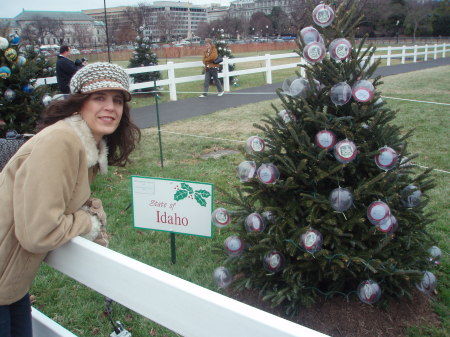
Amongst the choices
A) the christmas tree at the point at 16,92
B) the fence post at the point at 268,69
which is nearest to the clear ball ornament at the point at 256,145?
the christmas tree at the point at 16,92

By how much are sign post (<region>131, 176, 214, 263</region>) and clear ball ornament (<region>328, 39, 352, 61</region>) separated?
1354 millimetres

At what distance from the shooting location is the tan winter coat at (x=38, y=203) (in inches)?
54.3

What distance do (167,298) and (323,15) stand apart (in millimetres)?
2088

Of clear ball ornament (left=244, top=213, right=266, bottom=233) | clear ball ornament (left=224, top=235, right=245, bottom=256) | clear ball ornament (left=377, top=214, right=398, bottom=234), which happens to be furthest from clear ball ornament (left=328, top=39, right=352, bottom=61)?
Answer: clear ball ornament (left=224, top=235, right=245, bottom=256)

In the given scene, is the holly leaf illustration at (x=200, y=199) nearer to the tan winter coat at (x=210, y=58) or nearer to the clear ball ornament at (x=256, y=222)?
the clear ball ornament at (x=256, y=222)

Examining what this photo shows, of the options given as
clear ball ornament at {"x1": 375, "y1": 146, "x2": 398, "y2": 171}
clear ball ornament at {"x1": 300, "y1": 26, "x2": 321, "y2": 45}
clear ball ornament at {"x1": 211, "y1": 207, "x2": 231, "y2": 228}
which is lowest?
→ clear ball ornament at {"x1": 211, "y1": 207, "x2": 231, "y2": 228}

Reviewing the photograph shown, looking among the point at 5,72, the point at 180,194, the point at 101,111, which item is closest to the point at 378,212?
the point at 180,194

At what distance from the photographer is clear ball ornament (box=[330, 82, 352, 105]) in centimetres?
246

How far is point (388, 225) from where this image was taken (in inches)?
96.8

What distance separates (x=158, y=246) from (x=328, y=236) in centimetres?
213

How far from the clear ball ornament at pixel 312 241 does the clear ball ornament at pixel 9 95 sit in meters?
5.08

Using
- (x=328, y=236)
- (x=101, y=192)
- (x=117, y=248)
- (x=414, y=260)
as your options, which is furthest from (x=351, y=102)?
(x=101, y=192)

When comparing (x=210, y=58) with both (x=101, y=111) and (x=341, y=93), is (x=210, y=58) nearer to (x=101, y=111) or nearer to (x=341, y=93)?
(x=341, y=93)

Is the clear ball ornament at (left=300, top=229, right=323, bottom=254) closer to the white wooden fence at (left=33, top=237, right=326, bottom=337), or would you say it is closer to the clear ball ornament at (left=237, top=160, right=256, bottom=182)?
the clear ball ornament at (left=237, top=160, right=256, bottom=182)
